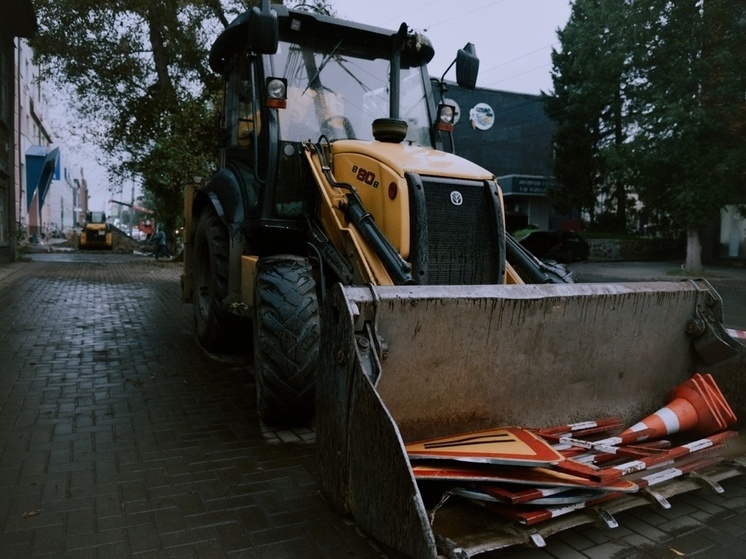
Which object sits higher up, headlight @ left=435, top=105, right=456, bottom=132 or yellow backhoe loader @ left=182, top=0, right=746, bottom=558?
headlight @ left=435, top=105, right=456, bottom=132

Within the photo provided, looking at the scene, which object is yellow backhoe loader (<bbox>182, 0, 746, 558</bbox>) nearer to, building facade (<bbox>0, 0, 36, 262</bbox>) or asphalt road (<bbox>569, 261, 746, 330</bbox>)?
asphalt road (<bbox>569, 261, 746, 330</bbox>)

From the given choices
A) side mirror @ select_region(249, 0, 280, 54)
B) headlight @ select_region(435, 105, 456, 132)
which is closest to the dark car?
headlight @ select_region(435, 105, 456, 132)

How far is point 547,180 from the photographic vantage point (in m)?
33.1

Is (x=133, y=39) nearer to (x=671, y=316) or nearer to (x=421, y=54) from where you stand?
(x=421, y=54)

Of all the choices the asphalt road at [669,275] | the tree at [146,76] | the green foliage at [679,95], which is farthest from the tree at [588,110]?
the tree at [146,76]

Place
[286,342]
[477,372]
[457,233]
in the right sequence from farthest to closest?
[457,233] < [286,342] < [477,372]

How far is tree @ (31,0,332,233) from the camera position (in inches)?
672

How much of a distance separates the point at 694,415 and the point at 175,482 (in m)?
3.12

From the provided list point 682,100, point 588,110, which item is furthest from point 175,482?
point 588,110

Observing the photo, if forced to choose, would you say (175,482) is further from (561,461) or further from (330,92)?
(330,92)

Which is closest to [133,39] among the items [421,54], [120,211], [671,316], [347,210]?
[421,54]

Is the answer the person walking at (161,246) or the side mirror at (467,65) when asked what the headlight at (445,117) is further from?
the person walking at (161,246)

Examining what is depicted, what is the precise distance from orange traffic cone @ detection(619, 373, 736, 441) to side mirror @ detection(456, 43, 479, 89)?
3158 mm

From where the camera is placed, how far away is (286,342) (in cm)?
400
